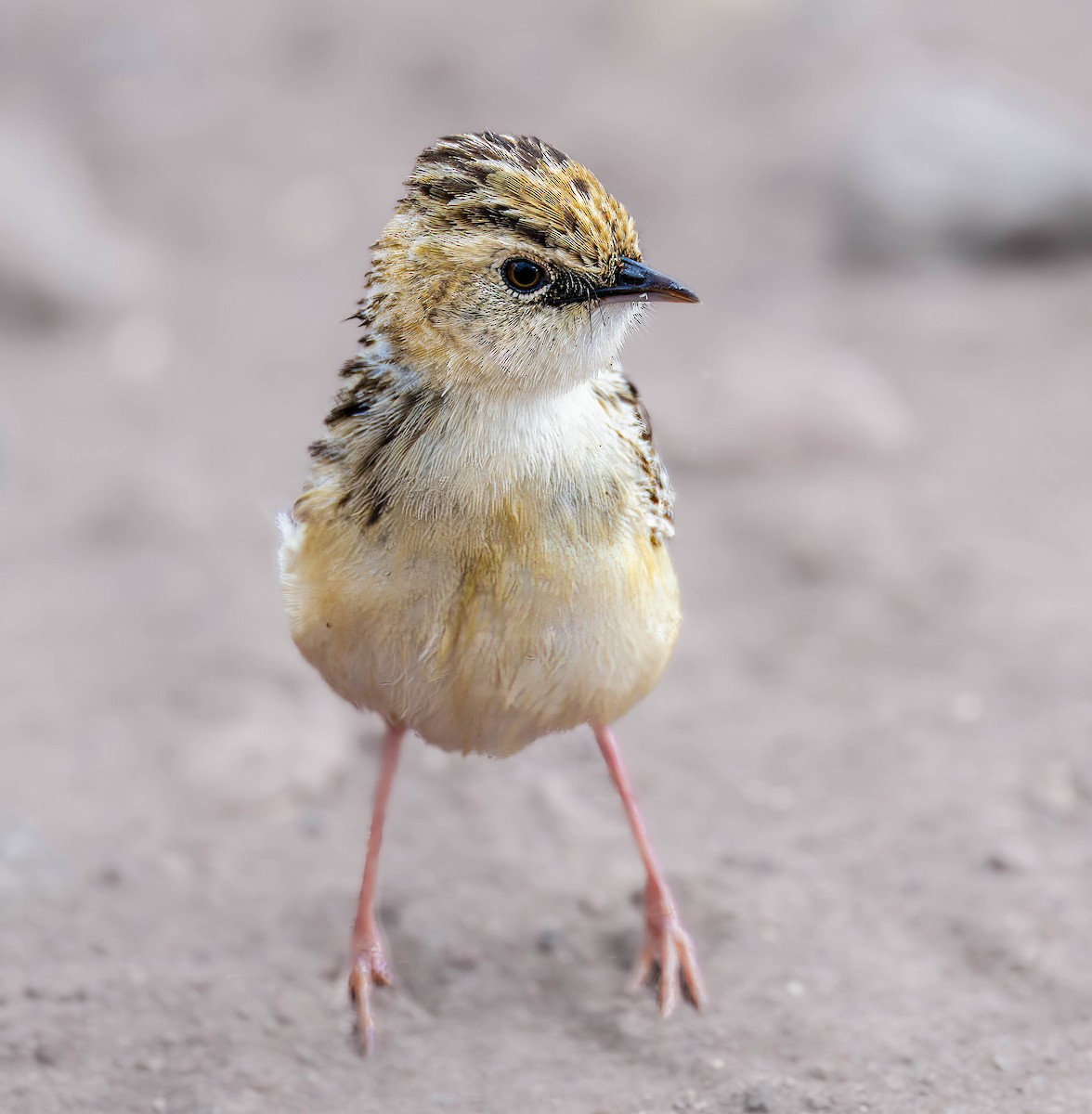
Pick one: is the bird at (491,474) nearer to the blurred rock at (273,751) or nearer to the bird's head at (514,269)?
the bird's head at (514,269)

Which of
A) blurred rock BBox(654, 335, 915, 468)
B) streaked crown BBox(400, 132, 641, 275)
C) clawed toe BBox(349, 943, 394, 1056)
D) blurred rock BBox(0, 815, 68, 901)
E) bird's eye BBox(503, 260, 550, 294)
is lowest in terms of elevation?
blurred rock BBox(0, 815, 68, 901)

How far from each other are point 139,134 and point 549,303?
32.4 ft

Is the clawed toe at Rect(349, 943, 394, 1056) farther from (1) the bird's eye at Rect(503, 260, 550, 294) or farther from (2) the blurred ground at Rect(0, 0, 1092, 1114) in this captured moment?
(1) the bird's eye at Rect(503, 260, 550, 294)

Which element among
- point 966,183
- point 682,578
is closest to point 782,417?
point 682,578

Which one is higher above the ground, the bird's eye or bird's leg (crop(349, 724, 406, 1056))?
the bird's eye

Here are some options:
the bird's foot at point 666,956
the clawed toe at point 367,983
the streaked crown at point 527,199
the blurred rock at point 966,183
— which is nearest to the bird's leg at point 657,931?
the bird's foot at point 666,956

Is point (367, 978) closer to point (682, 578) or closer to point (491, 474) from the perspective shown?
point (491, 474)

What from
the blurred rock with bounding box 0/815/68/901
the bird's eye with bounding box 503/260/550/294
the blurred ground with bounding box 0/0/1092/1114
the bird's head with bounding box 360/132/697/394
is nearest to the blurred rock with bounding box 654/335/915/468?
the blurred ground with bounding box 0/0/1092/1114

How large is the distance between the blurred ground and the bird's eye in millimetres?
2542

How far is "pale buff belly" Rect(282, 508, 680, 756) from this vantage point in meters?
4.23

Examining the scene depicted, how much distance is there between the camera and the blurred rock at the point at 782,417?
900cm

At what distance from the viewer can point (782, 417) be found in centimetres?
910

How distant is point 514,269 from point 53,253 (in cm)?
795

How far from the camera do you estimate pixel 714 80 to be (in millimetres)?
13164
